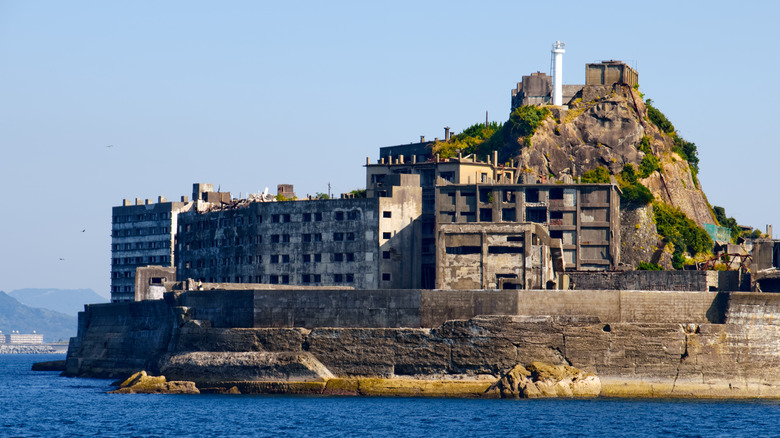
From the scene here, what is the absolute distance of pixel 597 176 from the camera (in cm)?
A: 10744

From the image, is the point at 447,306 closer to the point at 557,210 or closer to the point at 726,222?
Result: the point at 557,210

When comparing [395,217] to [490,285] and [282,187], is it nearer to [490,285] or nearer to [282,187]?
[490,285]

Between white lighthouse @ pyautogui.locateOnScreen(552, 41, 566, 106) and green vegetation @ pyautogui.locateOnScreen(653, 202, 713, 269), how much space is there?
14088 mm

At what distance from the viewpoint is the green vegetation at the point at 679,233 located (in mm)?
105000

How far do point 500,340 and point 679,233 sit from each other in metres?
47.2

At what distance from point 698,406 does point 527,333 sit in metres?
9.11

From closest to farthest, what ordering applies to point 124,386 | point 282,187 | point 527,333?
point 527,333, point 124,386, point 282,187

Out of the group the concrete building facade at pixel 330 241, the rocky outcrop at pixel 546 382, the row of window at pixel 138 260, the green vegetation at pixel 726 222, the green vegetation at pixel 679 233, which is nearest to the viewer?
the rocky outcrop at pixel 546 382

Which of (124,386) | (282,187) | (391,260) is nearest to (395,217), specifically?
(391,260)

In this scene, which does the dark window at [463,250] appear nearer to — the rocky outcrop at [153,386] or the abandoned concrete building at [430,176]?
the abandoned concrete building at [430,176]

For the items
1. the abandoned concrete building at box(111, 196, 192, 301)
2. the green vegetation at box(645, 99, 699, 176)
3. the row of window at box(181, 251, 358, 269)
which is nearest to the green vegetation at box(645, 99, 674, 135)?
the green vegetation at box(645, 99, 699, 176)

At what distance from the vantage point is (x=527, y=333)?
62.8 metres

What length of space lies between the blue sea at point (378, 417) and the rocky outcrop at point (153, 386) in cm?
83

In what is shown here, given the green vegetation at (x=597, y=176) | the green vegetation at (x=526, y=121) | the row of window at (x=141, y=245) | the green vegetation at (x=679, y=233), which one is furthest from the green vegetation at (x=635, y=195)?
the row of window at (x=141, y=245)
